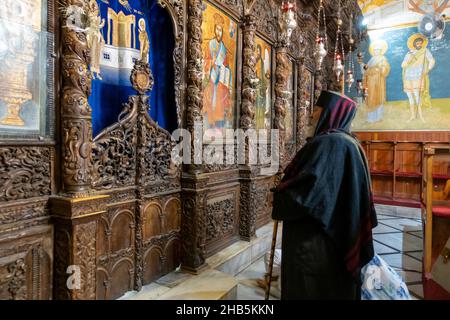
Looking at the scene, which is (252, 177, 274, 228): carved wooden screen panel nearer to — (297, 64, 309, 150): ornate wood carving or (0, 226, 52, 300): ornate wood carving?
(297, 64, 309, 150): ornate wood carving

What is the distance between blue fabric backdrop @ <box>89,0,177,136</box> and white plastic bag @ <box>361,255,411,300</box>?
2.19 meters

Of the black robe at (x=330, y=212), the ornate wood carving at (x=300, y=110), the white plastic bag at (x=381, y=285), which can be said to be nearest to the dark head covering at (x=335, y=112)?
the black robe at (x=330, y=212)

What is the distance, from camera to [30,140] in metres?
1.77

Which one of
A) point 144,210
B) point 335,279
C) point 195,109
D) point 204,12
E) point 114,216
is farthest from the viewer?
point 204,12

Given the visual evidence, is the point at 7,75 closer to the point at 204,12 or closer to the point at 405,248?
the point at 204,12

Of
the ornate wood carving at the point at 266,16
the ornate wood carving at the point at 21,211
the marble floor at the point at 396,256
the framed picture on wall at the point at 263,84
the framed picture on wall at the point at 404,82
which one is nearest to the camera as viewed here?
the ornate wood carving at the point at 21,211

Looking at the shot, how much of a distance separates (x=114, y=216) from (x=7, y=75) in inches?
48.9

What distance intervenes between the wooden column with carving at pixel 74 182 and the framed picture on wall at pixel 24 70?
0.38 ft

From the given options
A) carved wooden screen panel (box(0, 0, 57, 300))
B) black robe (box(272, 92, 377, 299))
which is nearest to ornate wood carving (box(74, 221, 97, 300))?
carved wooden screen panel (box(0, 0, 57, 300))

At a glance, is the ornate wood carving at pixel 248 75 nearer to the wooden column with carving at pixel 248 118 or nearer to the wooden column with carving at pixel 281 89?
the wooden column with carving at pixel 248 118

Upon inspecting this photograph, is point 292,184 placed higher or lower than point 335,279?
higher

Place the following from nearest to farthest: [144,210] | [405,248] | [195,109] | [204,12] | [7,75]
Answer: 1. [7,75]
2. [144,210]
3. [195,109]
4. [204,12]
5. [405,248]

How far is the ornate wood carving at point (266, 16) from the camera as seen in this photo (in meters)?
4.44

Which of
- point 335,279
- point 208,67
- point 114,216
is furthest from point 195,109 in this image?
point 335,279
